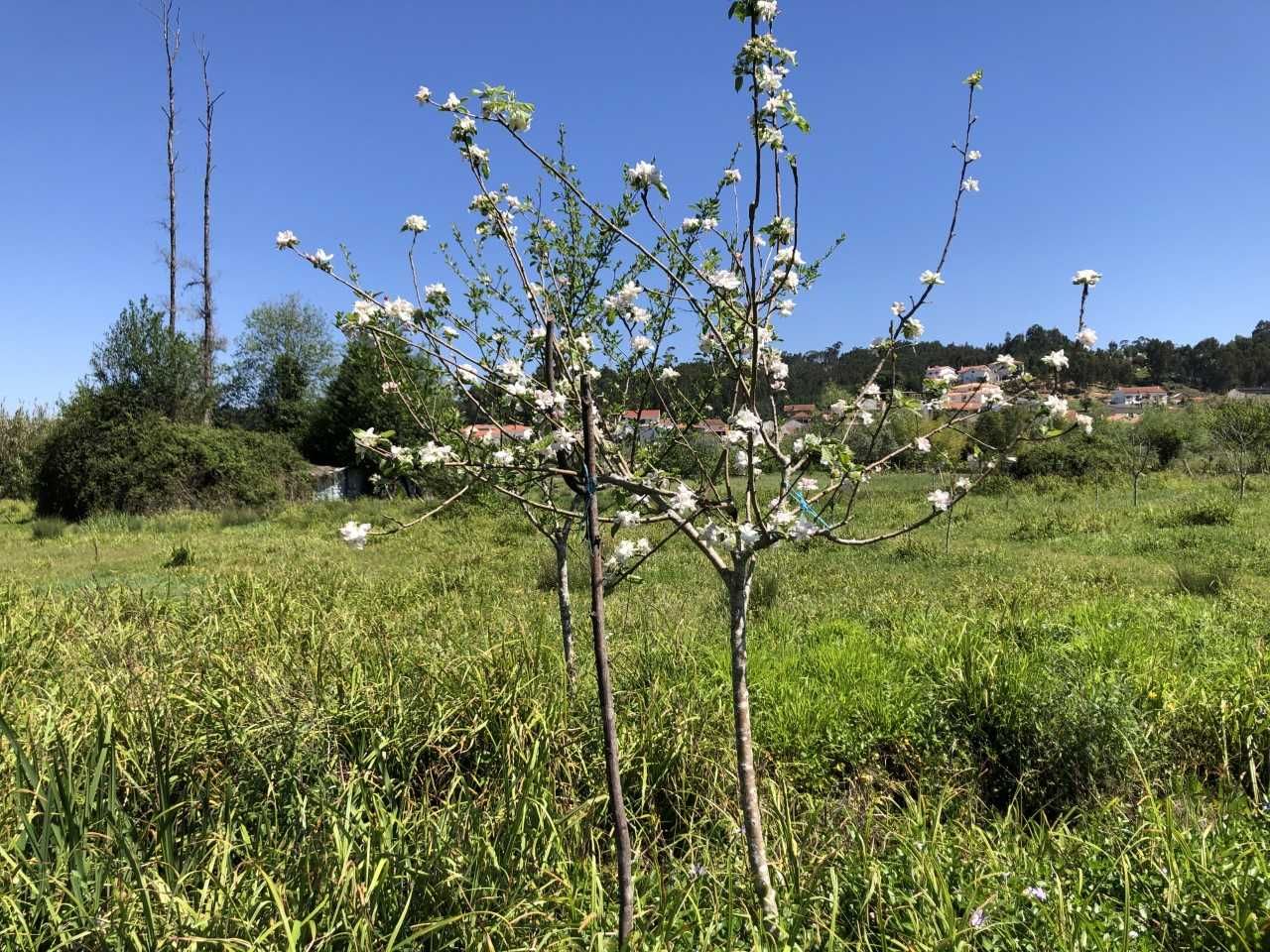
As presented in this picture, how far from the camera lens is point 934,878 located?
2123 mm

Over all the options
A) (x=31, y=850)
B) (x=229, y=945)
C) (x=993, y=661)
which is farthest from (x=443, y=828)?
(x=993, y=661)

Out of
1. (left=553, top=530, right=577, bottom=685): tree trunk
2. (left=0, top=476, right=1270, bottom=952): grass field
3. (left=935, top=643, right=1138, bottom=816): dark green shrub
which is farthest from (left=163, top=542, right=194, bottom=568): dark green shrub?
(left=935, top=643, right=1138, bottom=816): dark green shrub

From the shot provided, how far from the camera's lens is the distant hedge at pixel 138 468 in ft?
60.9

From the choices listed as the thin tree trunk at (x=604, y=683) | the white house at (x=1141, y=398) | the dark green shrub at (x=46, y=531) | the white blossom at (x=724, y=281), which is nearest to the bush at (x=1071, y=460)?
the white house at (x=1141, y=398)

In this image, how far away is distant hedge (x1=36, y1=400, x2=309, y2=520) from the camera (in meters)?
18.6

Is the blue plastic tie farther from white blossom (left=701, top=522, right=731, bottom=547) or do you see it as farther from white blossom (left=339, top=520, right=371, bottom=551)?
white blossom (left=339, top=520, right=371, bottom=551)

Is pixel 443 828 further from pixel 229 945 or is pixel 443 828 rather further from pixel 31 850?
pixel 31 850

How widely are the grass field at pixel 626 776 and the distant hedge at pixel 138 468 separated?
14.2 m

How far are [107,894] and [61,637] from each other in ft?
12.3

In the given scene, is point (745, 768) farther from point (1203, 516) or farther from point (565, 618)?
point (1203, 516)

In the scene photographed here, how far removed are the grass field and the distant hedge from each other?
1420cm

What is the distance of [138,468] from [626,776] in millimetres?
20276

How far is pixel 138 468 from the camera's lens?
18.7 m

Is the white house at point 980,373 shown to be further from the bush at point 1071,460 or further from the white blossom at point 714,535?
the bush at point 1071,460
